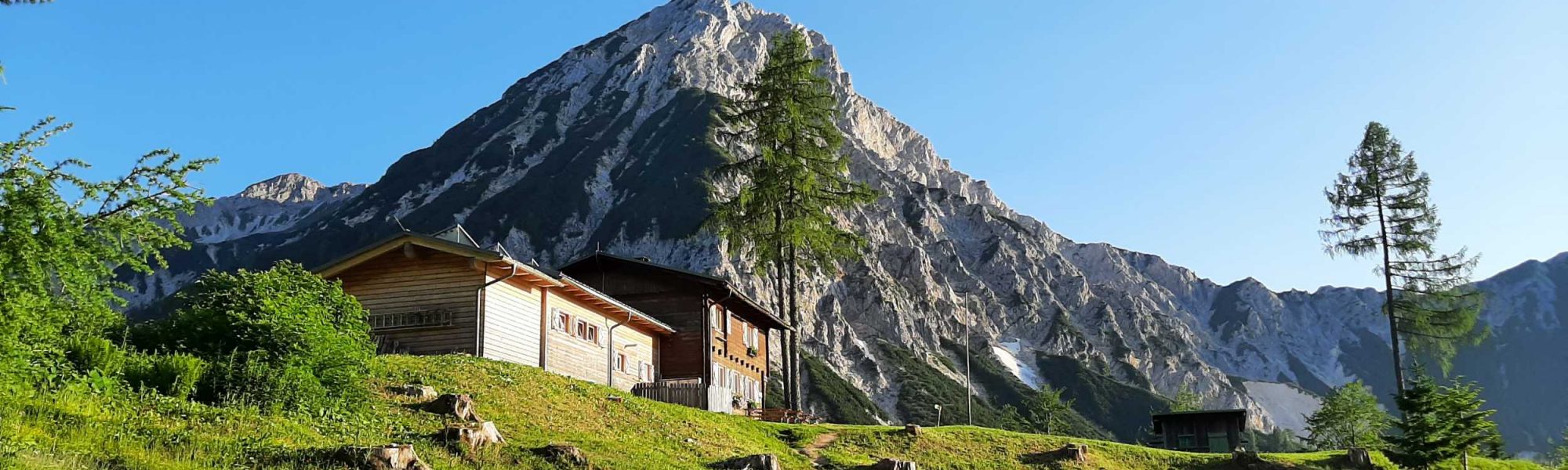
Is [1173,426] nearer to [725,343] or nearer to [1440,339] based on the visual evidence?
[1440,339]

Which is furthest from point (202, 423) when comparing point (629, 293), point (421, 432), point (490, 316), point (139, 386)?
point (629, 293)

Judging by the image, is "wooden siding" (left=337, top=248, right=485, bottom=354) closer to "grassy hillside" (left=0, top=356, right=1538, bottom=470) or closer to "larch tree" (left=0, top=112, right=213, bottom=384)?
"grassy hillside" (left=0, top=356, right=1538, bottom=470)

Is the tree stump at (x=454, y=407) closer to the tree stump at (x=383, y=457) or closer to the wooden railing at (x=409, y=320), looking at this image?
the tree stump at (x=383, y=457)

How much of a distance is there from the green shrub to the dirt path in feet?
47.7

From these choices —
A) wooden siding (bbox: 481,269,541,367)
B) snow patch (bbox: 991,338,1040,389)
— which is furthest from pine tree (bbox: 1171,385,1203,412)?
wooden siding (bbox: 481,269,541,367)

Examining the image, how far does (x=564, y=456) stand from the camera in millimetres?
16938

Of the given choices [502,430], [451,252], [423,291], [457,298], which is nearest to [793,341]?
[457,298]

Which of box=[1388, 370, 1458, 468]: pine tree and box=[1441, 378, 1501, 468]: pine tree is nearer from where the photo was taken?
box=[1388, 370, 1458, 468]: pine tree

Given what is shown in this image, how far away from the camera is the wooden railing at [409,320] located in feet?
106

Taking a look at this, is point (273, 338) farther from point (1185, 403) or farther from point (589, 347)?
point (1185, 403)

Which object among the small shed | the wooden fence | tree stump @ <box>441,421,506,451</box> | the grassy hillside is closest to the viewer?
the grassy hillside

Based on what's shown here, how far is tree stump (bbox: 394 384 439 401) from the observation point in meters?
20.9

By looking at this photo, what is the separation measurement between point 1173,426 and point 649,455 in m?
40.8

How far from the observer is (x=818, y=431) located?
30.5m
